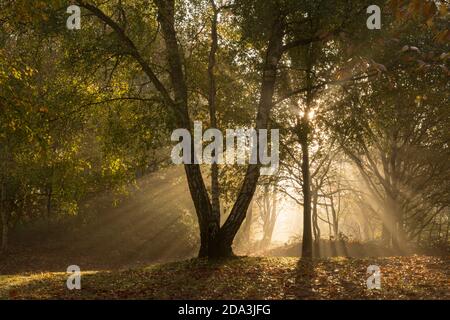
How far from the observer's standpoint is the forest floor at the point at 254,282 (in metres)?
10.4

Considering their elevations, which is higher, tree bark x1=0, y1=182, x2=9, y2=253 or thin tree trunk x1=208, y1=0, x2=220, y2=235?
thin tree trunk x1=208, y1=0, x2=220, y2=235

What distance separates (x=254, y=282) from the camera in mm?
11688

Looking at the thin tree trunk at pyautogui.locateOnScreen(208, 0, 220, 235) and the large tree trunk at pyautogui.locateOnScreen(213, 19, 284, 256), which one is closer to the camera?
the large tree trunk at pyautogui.locateOnScreen(213, 19, 284, 256)

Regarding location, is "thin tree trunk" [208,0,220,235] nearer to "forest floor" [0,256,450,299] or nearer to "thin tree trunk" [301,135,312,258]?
"forest floor" [0,256,450,299]

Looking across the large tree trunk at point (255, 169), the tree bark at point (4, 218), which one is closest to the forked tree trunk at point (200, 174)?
the large tree trunk at point (255, 169)

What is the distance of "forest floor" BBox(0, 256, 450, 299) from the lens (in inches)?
409

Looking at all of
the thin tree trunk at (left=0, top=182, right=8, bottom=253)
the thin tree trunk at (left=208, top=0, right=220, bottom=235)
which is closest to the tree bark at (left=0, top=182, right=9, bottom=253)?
the thin tree trunk at (left=0, top=182, right=8, bottom=253)

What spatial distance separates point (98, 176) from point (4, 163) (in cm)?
488

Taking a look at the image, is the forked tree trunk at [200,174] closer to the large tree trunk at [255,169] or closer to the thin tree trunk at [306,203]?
the large tree trunk at [255,169]

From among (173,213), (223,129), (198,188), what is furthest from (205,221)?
(173,213)

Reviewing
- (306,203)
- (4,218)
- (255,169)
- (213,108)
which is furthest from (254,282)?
(4,218)

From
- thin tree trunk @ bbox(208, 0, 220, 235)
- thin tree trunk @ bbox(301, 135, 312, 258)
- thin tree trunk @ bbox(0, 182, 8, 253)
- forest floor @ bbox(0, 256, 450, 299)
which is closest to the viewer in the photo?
forest floor @ bbox(0, 256, 450, 299)

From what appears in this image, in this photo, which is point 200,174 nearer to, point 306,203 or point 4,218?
point 306,203
